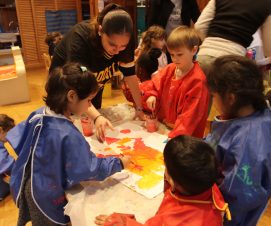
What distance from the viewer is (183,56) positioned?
1400 mm

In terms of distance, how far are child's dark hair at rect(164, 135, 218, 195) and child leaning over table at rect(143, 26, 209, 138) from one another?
0.55 meters

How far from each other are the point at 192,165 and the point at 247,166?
7.1 inches

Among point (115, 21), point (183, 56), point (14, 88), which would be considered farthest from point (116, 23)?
point (14, 88)

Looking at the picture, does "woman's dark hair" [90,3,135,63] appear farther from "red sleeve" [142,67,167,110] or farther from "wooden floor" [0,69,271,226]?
"wooden floor" [0,69,271,226]

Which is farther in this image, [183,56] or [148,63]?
[148,63]

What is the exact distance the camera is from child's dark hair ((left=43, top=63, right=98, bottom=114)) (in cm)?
105


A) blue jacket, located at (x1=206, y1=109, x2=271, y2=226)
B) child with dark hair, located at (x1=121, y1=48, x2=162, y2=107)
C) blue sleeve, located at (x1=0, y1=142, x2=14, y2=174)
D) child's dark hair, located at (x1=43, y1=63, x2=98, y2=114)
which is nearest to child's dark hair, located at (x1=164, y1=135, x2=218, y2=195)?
blue jacket, located at (x1=206, y1=109, x2=271, y2=226)

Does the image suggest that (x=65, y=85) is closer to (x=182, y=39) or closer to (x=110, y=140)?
(x=110, y=140)

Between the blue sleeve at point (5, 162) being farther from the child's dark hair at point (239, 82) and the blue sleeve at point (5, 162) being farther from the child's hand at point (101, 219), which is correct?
the child's dark hair at point (239, 82)

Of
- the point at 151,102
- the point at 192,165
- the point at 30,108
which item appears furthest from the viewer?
the point at 30,108

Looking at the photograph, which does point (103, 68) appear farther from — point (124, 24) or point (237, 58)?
point (237, 58)

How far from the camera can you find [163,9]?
298 cm

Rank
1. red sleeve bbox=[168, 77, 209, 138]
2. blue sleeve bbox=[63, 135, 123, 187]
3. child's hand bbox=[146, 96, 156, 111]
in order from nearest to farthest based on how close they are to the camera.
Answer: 1. blue sleeve bbox=[63, 135, 123, 187]
2. red sleeve bbox=[168, 77, 209, 138]
3. child's hand bbox=[146, 96, 156, 111]

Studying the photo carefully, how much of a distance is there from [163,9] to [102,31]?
186 cm
